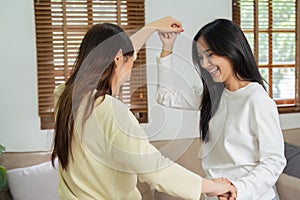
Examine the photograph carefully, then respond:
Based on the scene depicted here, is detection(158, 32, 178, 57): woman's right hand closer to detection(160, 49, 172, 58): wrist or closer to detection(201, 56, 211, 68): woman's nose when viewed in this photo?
detection(160, 49, 172, 58): wrist

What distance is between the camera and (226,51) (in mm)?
1111

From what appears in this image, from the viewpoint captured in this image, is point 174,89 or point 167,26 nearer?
point 167,26

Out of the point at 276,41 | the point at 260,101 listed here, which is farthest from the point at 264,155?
the point at 276,41

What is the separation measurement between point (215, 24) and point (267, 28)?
1589mm

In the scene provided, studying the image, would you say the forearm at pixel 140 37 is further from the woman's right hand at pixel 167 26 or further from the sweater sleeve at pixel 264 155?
the sweater sleeve at pixel 264 155

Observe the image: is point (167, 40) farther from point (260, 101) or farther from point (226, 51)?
point (260, 101)

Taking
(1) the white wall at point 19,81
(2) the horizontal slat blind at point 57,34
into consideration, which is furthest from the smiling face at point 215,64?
(2) the horizontal slat blind at point 57,34

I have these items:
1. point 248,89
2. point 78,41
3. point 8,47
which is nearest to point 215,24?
point 248,89

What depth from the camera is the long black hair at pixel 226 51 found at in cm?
112

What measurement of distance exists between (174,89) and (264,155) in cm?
40

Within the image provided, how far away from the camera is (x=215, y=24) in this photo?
1.16 meters

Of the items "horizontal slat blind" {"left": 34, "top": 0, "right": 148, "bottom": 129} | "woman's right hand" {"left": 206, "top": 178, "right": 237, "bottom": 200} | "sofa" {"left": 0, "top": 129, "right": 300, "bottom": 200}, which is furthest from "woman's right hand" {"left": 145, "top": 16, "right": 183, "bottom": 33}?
"horizontal slat blind" {"left": 34, "top": 0, "right": 148, "bottom": 129}

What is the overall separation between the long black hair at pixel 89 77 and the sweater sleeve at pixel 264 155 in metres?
0.39

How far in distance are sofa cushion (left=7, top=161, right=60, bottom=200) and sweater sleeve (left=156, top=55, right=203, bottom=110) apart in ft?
3.10
